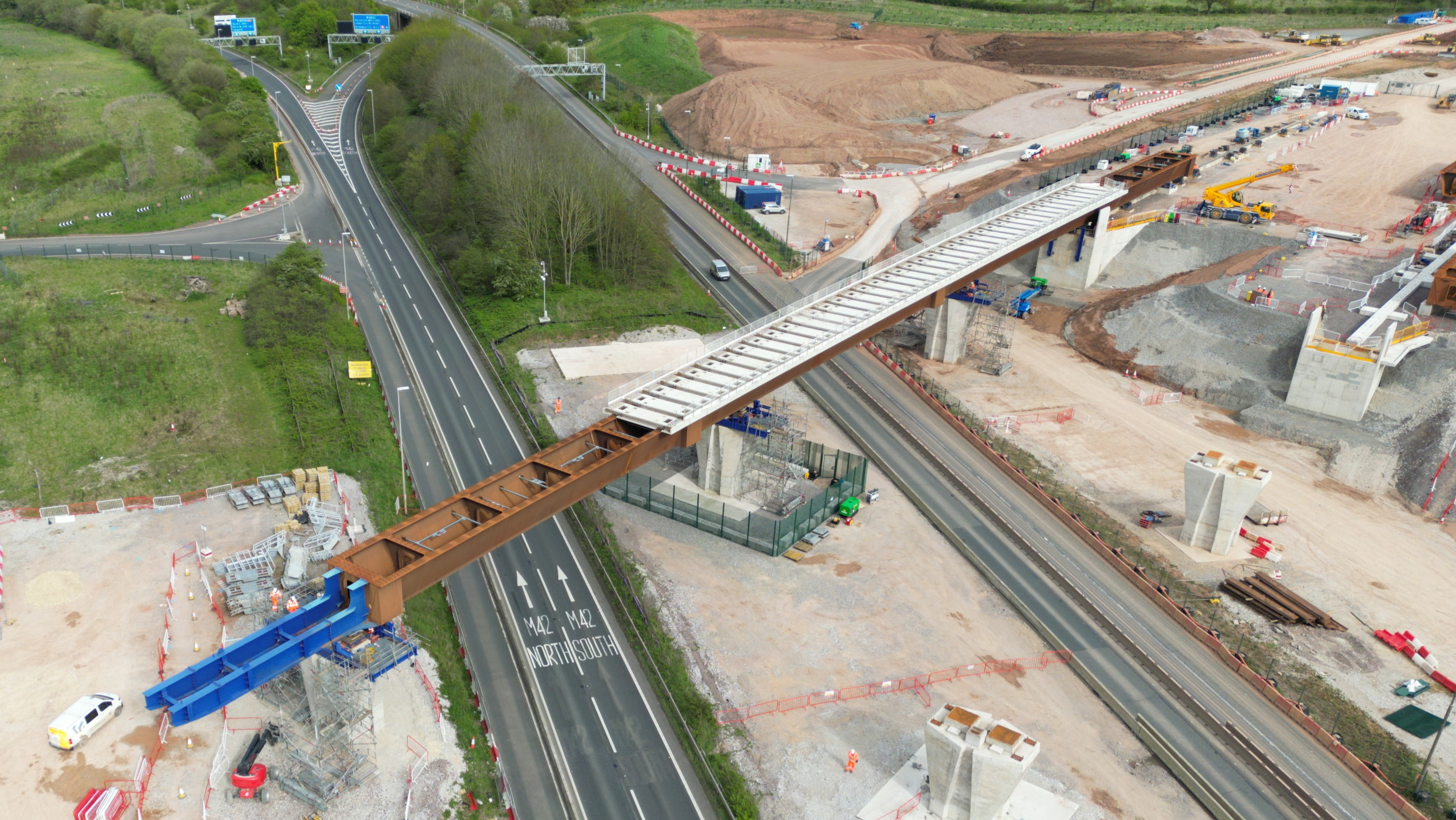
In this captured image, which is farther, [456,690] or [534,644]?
[534,644]

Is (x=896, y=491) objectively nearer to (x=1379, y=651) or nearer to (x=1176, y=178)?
(x=1379, y=651)

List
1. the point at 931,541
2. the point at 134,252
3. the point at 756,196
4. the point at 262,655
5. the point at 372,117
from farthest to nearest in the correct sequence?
the point at 372,117, the point at 756,196, the point at 134,252, the point at 931,541, the point at 262,655

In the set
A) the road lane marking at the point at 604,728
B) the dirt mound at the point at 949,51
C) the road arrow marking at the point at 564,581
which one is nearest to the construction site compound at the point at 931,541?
→ the road arrow marking at the point at 564,581

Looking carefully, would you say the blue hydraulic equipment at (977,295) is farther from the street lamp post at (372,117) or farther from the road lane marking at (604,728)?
the street lamp post at (372,117)

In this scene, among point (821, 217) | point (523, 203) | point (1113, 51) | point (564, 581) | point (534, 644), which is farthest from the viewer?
point (1113, 51)

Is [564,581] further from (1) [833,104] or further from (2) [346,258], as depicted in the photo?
(1) [833,104]

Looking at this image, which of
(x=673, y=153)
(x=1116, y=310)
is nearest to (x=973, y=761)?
(x=1116, y=310)

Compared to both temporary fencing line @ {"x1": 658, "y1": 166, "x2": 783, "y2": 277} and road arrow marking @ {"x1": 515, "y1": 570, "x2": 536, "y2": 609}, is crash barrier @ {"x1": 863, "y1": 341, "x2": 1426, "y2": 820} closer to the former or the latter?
Answer: road arrow marking @ {"x1": 515, "y1": 570, "x2": 536, "y2": 609}
